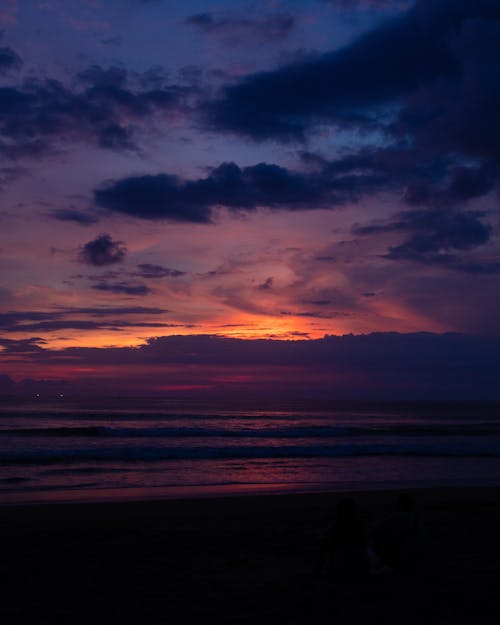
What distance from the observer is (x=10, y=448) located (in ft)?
93.9

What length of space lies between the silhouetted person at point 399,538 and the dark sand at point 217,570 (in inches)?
10.6

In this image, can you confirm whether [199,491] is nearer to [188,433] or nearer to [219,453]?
[219,453]

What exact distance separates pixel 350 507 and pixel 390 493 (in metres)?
9.38

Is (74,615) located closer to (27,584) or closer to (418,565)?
(27,584)

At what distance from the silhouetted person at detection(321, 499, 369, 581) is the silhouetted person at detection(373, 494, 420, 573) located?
583mm

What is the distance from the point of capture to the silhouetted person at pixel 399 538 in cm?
783

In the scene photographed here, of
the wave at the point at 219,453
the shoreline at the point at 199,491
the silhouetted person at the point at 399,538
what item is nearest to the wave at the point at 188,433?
the wave at the point at 219,453

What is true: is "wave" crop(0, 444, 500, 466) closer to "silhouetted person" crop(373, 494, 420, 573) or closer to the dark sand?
the dark sand

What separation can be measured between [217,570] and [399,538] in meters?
2.35

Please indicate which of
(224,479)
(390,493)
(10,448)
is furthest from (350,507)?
(10,448)

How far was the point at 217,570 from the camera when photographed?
8.03 metres

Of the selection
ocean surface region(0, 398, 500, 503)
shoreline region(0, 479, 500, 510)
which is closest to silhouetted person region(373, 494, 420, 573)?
shoreline region(0, 479, 500, 510)

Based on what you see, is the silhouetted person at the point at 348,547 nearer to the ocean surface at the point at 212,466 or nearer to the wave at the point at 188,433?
the ocean surface at the point at 212,466

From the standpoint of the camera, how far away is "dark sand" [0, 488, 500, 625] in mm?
6238
